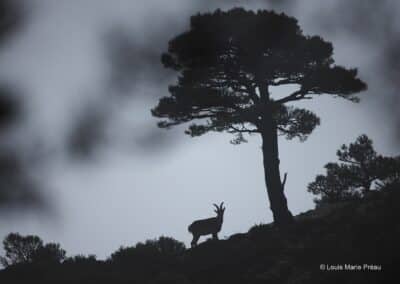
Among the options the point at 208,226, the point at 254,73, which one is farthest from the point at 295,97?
the point at 208,226

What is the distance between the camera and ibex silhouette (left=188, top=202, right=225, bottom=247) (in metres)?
24.7

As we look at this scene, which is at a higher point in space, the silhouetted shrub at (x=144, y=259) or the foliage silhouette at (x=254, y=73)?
the foliage silhouette at (x=254, y=73)

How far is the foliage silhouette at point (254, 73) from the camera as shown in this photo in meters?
23.1

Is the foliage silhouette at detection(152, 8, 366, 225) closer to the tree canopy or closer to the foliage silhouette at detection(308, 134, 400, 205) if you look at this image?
the tree canopy

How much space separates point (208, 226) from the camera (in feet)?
81.4

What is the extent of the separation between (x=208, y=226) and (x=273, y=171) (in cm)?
459

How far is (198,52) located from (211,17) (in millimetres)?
1941

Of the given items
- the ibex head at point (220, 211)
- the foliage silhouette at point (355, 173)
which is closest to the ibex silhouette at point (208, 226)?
the ibex head at point (220, 211)

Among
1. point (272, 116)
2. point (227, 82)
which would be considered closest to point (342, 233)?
point (272, 116)

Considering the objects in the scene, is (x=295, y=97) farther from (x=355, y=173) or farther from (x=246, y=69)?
(x=355, y=173)

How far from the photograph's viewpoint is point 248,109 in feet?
76.8

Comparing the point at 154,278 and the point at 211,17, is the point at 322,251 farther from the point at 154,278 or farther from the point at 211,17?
the point at 211,17

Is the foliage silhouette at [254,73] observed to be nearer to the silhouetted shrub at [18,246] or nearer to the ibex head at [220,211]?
the ibex head at [220,211]

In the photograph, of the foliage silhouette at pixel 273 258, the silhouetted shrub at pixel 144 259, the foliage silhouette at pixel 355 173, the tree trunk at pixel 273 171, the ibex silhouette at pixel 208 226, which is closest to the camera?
the foliage silhouette at pixel 273 258
